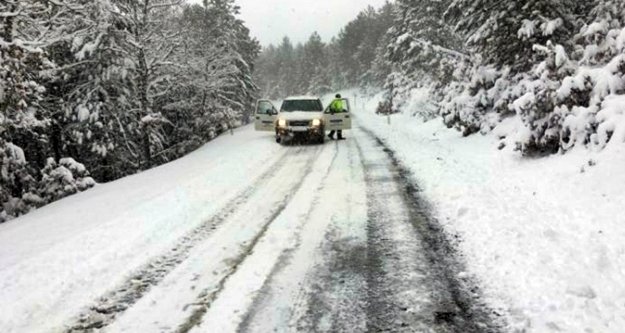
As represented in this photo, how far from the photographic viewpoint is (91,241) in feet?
23.0

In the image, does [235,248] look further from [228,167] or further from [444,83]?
[444,83]

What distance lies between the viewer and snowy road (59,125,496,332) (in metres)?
4.44

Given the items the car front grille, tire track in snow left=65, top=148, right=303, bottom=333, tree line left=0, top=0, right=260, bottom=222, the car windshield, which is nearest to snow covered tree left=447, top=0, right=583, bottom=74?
the car front grille

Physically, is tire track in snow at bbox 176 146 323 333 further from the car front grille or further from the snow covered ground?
the car front grille

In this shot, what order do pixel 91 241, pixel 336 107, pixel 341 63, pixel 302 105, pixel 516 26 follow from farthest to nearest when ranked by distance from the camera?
pixel 341 63 → pixel 336 107 → pixel 302 105 → pixel 516 26 → pixel 91 241

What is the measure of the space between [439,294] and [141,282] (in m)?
3.00

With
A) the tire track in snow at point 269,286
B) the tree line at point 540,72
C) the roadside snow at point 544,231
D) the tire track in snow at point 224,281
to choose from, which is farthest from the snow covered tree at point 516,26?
the tire track in snow at point 269,286

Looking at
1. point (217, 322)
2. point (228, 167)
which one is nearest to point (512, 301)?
point (217, 322)

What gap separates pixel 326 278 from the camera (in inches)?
213

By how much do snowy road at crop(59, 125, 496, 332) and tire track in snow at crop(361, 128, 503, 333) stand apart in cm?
1

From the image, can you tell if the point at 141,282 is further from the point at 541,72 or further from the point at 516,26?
the point at 516,26

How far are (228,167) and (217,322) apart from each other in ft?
31.0

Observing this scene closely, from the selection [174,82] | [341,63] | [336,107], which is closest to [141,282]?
[336,107]

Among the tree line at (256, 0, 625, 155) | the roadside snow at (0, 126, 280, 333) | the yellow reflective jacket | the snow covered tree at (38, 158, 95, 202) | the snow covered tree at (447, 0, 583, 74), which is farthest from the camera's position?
the yellow reflective jacket
